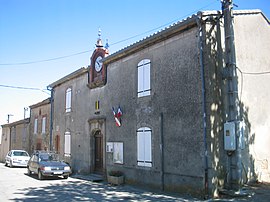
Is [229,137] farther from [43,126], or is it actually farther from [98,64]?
[43,126]

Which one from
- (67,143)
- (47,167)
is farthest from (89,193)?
(67,143)

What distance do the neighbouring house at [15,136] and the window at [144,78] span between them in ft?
64.1

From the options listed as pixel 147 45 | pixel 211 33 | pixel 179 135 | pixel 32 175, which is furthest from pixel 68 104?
pixel 211 33

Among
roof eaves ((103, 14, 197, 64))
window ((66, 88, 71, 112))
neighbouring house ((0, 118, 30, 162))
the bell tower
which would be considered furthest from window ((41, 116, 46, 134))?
roof eaves ((103, 14, 197, 64))

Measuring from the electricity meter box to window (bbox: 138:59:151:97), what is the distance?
13.1ft

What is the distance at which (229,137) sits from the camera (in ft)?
30.9

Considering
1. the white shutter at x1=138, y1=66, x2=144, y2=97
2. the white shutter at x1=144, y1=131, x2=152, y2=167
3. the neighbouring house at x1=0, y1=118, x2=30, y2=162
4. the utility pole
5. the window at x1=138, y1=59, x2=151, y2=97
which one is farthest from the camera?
the neighbouring house at x1=0, y1=118, x2=30, y2=162

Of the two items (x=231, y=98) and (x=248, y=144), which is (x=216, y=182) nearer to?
(x=248, y=144)

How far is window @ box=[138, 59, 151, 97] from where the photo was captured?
12.5 m

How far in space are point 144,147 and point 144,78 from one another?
3.11m

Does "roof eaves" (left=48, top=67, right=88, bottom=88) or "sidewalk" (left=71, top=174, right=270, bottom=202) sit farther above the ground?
"roof eaves" (left=48, top=67, right=88, bottom=88)

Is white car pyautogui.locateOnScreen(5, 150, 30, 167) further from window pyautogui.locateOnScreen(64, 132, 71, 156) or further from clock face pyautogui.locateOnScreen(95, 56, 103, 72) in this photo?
clock face pyautogui.locateOnScreen(95, 56, 103, 72)

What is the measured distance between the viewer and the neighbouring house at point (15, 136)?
29.4 m

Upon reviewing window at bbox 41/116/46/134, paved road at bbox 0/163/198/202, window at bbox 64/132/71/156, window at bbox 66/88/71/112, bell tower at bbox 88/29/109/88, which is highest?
bell tower at bbox 88/29/109/88
